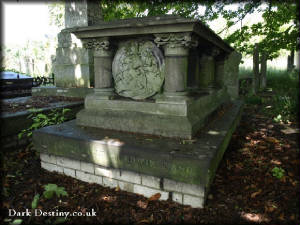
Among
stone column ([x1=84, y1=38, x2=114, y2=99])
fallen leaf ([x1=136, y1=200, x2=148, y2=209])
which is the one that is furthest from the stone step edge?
stone column ([x1=84, y1=38, x2=114, y2=99])

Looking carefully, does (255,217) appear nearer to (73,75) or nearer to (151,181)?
(151,181)

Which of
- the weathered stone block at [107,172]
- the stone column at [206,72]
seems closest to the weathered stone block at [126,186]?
the weathered stone block at [107,172]

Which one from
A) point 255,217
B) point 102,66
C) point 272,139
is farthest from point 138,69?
point 272,139

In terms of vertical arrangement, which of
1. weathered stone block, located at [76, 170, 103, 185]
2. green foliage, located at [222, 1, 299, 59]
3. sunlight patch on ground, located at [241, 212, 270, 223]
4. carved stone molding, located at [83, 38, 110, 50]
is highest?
green foliage, located at [222, 1, 299, 59]

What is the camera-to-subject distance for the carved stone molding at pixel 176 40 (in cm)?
305

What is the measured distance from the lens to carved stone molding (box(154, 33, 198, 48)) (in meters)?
3.05

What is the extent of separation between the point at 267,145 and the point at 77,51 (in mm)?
5598

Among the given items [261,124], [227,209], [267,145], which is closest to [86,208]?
[227,209]

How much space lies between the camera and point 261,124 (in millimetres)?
5891

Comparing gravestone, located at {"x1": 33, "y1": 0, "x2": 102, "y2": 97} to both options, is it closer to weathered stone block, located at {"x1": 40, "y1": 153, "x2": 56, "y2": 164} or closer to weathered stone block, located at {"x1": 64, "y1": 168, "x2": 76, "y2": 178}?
weathered stone block, located at {"x1": 40, "y1": 153, "x2": 56, "y2": 164}

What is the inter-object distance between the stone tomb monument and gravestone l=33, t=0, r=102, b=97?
266 cm

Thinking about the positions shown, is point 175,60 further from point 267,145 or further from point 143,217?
point 267,145

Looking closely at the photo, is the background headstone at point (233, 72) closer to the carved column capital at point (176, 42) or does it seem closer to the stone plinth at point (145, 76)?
the stone plinth at point (145, 76)

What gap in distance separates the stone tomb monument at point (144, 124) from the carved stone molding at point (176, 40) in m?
0.01
